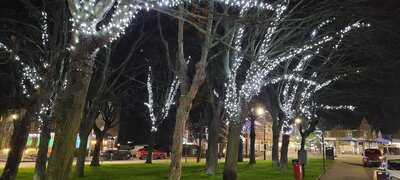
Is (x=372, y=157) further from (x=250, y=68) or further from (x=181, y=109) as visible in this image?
(x=181, y=109)

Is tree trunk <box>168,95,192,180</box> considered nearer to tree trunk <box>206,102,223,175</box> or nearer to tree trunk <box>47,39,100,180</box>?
tree trunk <box>47,39,100,180</box>

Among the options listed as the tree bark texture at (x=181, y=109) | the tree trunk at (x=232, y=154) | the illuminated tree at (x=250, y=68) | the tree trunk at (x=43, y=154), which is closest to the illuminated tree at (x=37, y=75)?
the tree trunk at (x=43, y=154)

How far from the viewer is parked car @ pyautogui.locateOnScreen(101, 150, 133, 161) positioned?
47.3 m

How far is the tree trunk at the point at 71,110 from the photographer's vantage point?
8.69 meters

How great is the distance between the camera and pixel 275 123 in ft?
104

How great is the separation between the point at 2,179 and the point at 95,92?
8.34 m

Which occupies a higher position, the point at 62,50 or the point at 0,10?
the point at 0,10

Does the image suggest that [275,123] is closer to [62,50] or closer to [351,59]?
[351,59]

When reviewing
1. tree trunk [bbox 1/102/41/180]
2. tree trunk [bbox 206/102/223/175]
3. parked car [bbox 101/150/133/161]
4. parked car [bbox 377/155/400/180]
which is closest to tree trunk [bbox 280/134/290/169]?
tree trunk [bbox 206/102/223/175]

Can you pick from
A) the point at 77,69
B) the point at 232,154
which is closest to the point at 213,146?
the point at 232,154

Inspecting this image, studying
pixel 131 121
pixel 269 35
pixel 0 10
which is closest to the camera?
pixel 269 35

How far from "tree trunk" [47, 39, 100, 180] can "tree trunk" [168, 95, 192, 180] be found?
5.01 m

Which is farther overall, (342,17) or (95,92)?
(95,92)

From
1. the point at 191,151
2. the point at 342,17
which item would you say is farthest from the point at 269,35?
the point at 191,151
